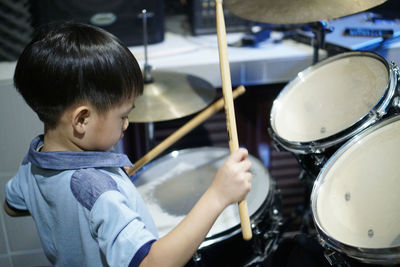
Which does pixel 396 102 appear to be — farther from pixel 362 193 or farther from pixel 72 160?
pixel 72 160

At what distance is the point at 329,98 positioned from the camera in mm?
1162

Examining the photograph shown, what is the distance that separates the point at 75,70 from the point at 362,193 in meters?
0.62

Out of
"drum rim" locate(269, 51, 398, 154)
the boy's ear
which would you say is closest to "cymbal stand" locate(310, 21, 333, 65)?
"drum rim" locate(269, 51, 398, 154)

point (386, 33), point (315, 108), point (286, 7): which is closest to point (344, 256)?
point (315, 108)

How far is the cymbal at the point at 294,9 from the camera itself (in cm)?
100

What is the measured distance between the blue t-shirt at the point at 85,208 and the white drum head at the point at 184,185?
0.19 metres

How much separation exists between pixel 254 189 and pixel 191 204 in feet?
0.55

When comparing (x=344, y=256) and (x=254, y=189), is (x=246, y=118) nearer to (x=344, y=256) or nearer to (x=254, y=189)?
(x=254, y=189)

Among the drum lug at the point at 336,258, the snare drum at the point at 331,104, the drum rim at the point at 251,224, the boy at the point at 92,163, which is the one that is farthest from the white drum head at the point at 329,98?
the boy at the point at 92,163

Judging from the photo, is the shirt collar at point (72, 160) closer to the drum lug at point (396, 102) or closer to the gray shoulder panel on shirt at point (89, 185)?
the gray shoulder panel on shirt at point (89, 185)

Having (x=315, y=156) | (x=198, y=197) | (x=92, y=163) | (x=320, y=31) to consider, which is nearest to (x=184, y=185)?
(x=198, y=197)

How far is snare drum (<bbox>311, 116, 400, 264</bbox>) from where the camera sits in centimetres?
84

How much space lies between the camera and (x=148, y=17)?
158 cm

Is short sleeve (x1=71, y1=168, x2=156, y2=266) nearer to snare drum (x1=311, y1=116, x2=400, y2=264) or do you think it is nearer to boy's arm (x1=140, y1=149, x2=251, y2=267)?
boy's arm (x1=140, y1=149, x2=251, y2=267)
